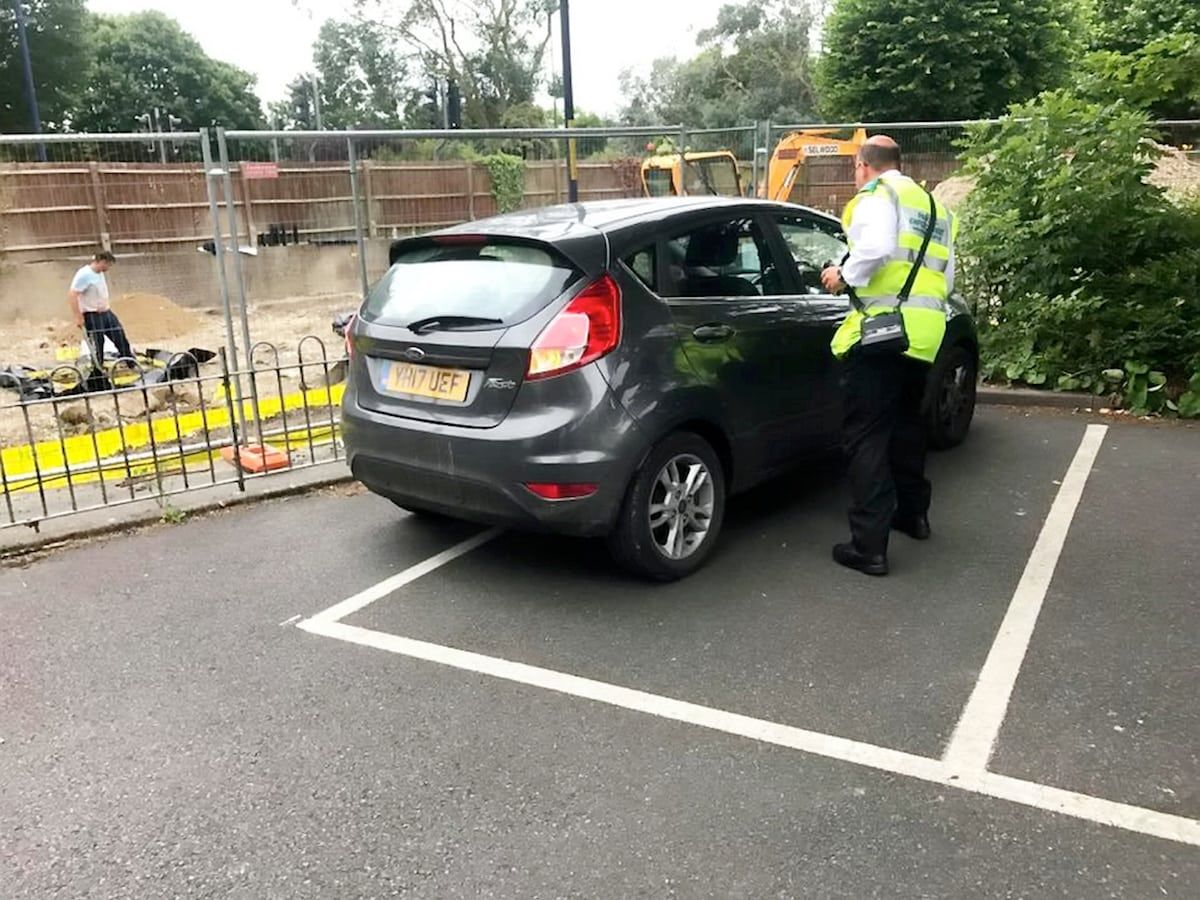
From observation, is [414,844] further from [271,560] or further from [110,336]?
[110,336]

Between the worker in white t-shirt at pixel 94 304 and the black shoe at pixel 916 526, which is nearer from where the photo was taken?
the black shoe at pixel 916 526

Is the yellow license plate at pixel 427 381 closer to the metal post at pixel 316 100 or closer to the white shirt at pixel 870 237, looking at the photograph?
the white shirt at pixel 870 237

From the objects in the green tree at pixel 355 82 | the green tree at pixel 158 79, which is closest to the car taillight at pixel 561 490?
the green tree at pixel 158 79

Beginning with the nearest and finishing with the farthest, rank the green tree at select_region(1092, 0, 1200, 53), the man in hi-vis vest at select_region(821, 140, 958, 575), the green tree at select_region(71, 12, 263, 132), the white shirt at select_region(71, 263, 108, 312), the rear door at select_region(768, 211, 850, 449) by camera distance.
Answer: the man in hi-vis vest at select_region(821, 140, 958, 575)
the rear door at select_region(768, 211, 850, 449)
the white shirt at select_region(71, 263, 108, 312)
the green tree at select_region(1092, 0, 1200, 53)
the green tree at select_region(71, 12, 263, 132)

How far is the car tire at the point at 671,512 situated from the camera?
4.22 meters

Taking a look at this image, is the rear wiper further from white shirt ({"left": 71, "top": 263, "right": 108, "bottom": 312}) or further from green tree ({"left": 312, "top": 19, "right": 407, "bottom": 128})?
green tree ({"left": 312, "top": 19, "right": 407, "bottom": 128})

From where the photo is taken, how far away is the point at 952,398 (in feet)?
20.7

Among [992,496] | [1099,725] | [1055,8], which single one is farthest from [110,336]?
[1055,8]

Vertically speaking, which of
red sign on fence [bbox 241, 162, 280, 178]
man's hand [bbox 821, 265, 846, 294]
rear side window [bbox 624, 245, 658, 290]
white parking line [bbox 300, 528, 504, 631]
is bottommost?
white parking line [bbox 300, 528, 504, 631]

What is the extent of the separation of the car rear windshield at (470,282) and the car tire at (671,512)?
0.83 metres

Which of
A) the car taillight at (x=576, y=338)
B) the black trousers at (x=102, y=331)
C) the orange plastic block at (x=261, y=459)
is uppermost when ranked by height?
the car taillight at (x=576, y=338)

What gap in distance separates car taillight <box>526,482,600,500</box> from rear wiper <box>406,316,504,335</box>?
2.31ft

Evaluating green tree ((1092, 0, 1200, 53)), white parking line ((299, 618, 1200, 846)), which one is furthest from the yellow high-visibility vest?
green tree ((1092, 0, 1200, 53))

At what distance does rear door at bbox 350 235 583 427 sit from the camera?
415 centimetres
